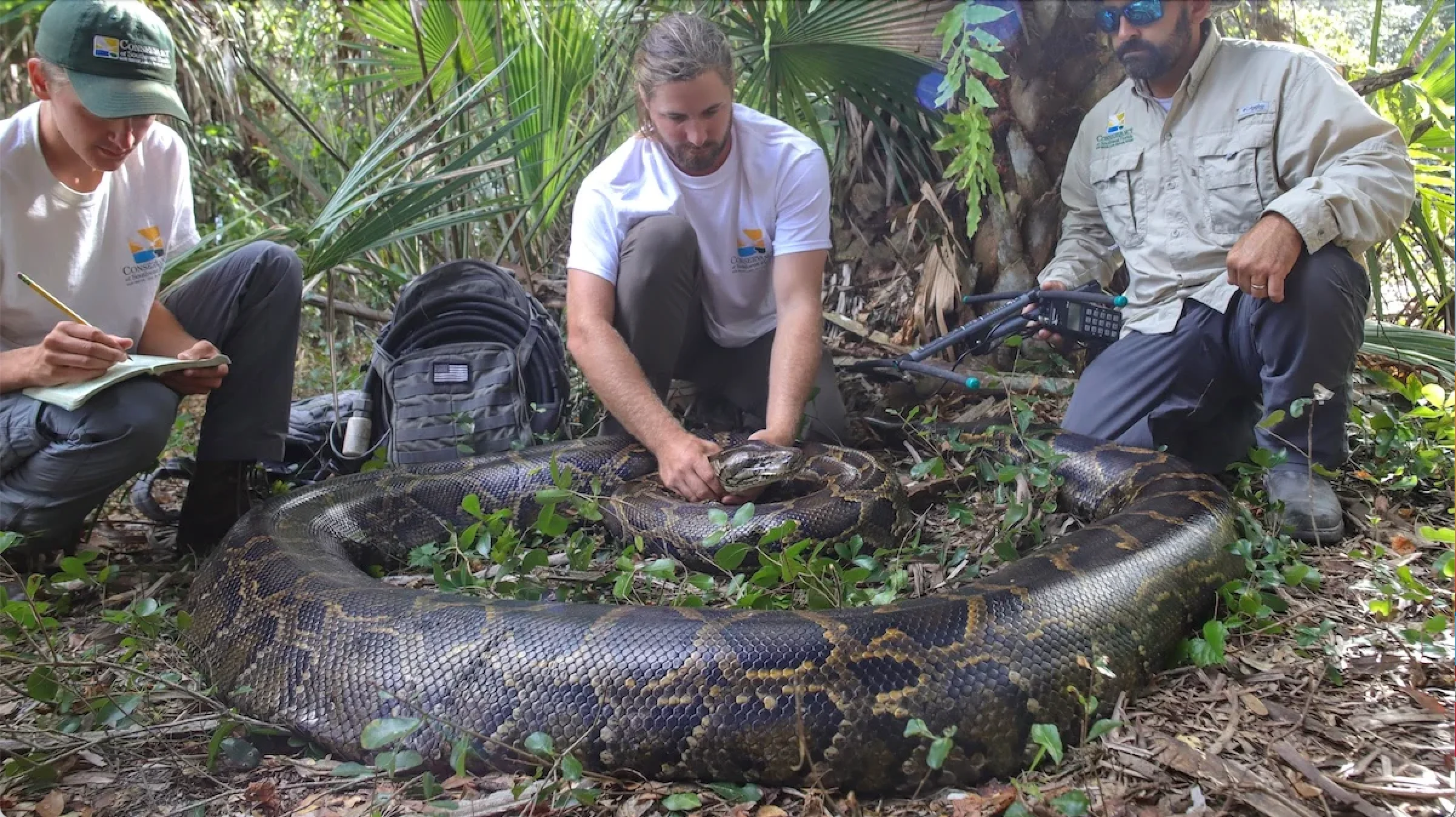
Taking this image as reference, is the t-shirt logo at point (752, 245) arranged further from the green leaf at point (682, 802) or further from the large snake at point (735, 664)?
the green leaf at point (682, 802)

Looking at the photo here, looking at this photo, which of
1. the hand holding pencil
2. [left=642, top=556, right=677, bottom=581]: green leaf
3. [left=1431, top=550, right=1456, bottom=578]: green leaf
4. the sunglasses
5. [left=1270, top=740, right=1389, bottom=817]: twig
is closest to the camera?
[left=1431, top=550, right=1456, bottom=578]: green leaf

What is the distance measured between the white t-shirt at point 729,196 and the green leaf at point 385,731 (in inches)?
105

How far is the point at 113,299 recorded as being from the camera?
3.96 metres

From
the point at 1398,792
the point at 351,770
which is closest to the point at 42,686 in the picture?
the point at 351,770

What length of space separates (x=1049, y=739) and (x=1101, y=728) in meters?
0.22

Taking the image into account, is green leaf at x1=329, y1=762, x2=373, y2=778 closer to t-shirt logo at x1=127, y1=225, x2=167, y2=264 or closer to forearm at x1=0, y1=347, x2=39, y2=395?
forearm at x1=0, y1=347, x2=39, y2=395

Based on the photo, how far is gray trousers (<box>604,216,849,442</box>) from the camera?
451 centimetres

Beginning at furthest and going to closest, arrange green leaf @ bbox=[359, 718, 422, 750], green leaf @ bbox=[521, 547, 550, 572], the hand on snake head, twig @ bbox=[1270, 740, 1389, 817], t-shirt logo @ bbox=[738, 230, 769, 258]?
t-shirt logo @ bbox=[738, 230, 769, 258] < the hand on snake head < green leaf @ bbox=[521, 547, 550, 572] < green leaf @ bbox=[359, 718, 422, 750] < twig @ bbox=[1270, 740, 1389, 817]

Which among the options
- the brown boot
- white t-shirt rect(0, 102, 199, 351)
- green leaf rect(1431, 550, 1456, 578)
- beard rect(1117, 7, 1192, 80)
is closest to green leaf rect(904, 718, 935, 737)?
green leaf rect(1431, 550, 1456, 578)

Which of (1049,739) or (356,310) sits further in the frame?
(356,310)

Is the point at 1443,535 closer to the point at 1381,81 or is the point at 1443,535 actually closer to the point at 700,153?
the point at 1381,81

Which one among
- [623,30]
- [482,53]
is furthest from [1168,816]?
[482,53]

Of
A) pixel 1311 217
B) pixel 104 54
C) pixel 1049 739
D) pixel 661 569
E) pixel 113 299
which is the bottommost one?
pixel 1049 739

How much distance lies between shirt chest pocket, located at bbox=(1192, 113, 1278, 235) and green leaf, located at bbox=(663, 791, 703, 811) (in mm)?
3124
